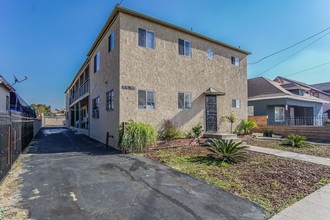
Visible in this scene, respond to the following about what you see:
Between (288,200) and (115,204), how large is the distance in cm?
371

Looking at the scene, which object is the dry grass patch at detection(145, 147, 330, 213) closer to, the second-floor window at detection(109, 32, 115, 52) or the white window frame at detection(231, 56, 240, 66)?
the second-floor window at detection(109, 32, 115, 52)

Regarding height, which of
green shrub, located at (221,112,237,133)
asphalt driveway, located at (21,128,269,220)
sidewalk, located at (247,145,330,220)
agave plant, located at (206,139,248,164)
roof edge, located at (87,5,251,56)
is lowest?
sidewalk, located at (247,145,330,220)

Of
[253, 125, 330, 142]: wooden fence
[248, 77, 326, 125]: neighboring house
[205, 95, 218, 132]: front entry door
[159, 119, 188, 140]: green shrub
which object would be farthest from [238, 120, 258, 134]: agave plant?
[159, 119, 188, 140]: green shrub

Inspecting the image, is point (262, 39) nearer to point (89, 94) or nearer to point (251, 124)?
point (251, 124)

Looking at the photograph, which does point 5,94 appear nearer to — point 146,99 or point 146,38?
point 146,99

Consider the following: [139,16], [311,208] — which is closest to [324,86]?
[139,16]

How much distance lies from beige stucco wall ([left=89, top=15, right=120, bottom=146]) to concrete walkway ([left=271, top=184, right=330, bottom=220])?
854cm

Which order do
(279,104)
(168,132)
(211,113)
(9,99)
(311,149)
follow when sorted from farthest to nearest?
1. (279,104)
2. (9,99)
3. (211,113)
4. (168,132)
5. (311,149)

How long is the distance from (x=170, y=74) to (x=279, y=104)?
14690 mm

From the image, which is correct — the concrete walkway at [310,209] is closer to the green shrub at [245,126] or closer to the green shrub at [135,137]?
the green shrub at [135,137]

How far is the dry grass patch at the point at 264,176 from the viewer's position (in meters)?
4.54

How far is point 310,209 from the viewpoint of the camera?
12.8 ft

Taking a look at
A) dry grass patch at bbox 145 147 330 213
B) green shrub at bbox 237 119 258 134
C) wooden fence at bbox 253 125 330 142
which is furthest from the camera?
green shrub at bbox 237 119 258 134

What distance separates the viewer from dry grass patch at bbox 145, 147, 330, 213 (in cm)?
454
